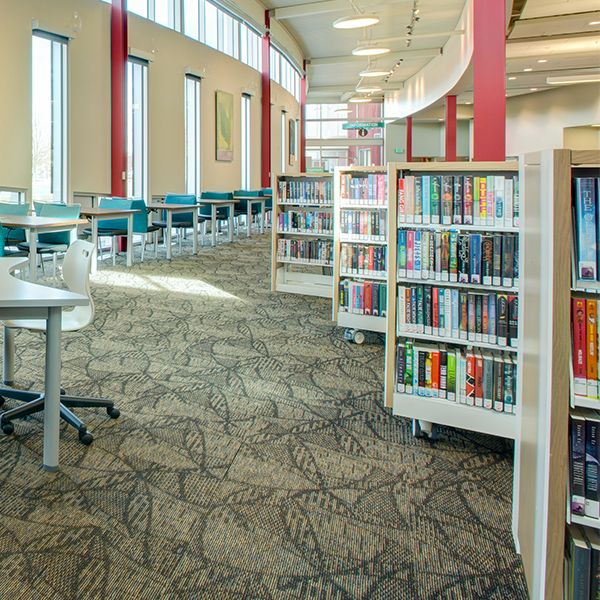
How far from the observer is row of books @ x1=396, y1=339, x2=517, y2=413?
2.83 meters

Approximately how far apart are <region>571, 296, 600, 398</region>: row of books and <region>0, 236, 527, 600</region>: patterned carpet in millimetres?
927

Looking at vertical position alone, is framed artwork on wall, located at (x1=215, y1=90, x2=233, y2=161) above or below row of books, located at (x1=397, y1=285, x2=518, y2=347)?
above

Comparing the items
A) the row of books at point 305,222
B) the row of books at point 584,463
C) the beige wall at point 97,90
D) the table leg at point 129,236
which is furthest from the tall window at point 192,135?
the row of books at point 584,463

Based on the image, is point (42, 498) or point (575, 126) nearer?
point (42, 498)

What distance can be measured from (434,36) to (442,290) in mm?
13218

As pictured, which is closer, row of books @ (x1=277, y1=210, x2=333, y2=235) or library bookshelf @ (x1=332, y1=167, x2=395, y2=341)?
library bookshelf @ (x1=332, y1=167, x2=395, y2=341)

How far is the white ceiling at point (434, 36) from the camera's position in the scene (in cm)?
1028

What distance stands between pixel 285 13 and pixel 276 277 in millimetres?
11336

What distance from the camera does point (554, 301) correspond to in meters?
1.28

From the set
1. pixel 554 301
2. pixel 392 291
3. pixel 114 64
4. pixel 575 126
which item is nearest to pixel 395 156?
pixel 575 126

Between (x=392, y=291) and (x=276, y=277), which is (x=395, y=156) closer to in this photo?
(x=276, y=277)

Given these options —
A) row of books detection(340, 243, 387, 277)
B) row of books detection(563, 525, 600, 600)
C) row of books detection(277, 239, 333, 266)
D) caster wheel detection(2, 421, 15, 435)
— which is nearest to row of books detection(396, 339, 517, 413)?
row of books detection(563, 525, 600, 600)

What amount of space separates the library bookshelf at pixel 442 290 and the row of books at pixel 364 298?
5.63 feet

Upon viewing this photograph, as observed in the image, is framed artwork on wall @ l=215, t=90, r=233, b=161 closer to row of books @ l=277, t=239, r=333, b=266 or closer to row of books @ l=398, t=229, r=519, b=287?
row of books @ l=277, t=239, r=333, b=266
